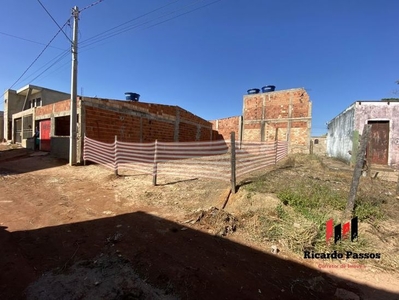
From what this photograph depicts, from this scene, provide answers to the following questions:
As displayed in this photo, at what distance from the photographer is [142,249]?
291cm

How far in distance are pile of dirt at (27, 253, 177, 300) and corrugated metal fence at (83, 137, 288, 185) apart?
2.96m

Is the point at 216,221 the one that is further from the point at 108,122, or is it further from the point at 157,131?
the point at 157,131

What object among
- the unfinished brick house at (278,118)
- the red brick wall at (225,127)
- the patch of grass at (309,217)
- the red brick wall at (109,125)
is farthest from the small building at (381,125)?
the red brick wall at (109,125)

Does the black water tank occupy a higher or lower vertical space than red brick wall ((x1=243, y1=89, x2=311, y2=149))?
higher

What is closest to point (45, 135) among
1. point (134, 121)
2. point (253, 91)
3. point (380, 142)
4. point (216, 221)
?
point (134, 121)

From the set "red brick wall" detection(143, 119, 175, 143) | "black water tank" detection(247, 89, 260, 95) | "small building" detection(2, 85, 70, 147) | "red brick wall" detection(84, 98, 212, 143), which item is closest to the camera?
"red brick wall" detection(84, 98, 212, 143)

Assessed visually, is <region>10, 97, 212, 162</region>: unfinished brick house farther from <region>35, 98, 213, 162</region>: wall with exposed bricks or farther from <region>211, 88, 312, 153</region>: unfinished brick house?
<region>211, 88, 312, 153</region>: unfinished brick house

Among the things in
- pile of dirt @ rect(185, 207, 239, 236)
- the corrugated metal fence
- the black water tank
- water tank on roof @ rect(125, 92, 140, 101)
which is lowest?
pile of dirt @ rect(185, 207, 239, 236)

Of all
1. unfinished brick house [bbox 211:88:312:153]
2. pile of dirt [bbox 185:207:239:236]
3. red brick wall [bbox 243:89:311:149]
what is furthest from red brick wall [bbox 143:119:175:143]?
pile of dirt [bbox 185:207:239:236]

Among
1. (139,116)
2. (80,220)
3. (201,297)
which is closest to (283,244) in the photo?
(201,297)

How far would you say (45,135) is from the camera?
44.6 ft

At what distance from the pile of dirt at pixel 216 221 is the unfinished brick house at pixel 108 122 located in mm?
8304

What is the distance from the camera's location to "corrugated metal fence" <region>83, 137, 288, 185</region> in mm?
5555

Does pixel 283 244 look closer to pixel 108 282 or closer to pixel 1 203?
pixel 108 282
